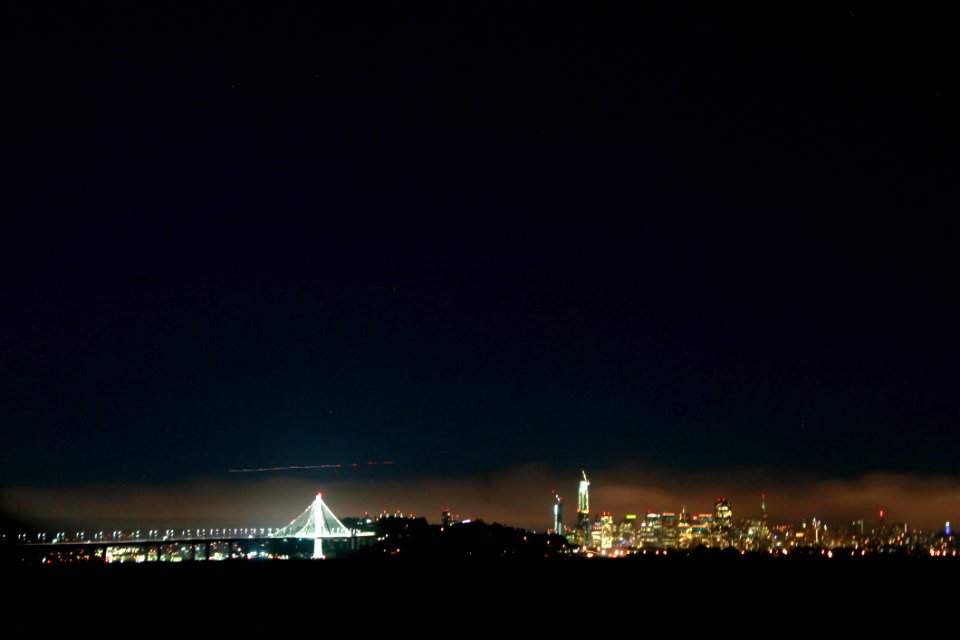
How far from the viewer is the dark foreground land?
18469mm

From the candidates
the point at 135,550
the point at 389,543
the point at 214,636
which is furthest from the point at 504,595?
the point at 389,543

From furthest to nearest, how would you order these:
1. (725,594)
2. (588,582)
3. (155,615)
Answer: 1. (588,582)
2. (725,594)
3. (155,615)

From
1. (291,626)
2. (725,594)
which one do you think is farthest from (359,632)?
(725,594)

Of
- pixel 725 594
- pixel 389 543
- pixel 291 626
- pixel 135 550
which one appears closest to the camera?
pixel 291 626

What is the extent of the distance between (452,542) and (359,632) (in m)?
97.6

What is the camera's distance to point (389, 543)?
106m

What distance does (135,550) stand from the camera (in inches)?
3214

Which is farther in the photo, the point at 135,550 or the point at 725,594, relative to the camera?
the point at 135,550

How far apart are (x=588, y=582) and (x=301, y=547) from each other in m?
63.3

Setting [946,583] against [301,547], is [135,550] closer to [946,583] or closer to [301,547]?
[301,547]

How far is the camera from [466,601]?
2280 cm

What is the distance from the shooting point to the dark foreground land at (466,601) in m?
18.5

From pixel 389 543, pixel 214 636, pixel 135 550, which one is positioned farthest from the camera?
pixel 389 543

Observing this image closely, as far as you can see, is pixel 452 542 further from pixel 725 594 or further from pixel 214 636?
pixel 214 636
